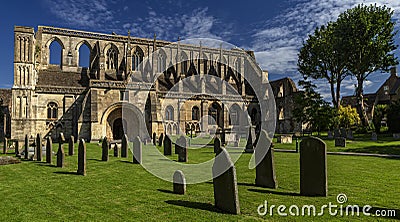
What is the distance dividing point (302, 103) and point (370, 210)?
28849 millimetres

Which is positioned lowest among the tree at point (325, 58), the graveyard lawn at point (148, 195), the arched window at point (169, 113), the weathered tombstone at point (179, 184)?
the graveyard lawn at point (148, 195)

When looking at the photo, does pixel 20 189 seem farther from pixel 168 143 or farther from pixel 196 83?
pixel 196 83

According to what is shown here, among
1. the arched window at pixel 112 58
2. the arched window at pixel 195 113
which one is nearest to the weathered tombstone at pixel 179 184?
the arched window at pixel 195 113

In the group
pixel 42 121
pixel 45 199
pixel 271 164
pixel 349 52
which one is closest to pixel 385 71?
pixel 349 52

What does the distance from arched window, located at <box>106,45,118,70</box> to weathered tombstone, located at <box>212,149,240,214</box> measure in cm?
3757

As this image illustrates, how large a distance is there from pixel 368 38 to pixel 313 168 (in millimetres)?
29536

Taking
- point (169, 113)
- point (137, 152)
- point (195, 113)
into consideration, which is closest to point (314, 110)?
point (195, 113)

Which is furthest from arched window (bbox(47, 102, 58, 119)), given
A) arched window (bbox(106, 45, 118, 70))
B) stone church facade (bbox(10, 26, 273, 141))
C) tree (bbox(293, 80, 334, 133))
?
tree (bbox(293, 80, 334, 133))

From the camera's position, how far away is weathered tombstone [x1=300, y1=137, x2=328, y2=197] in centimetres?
688

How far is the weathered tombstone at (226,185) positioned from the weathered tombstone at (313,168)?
7.81 feet

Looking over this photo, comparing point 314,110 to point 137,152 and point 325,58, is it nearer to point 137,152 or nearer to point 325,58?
point 325,58

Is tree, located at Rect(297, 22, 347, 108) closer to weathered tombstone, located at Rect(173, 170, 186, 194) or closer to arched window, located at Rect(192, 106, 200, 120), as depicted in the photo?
arched window, located at Rect(192, 106, 200, 120)

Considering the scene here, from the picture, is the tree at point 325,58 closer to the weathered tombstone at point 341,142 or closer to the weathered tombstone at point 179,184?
the weathered tombstone at point 341,142

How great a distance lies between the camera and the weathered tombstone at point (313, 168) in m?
6.88
